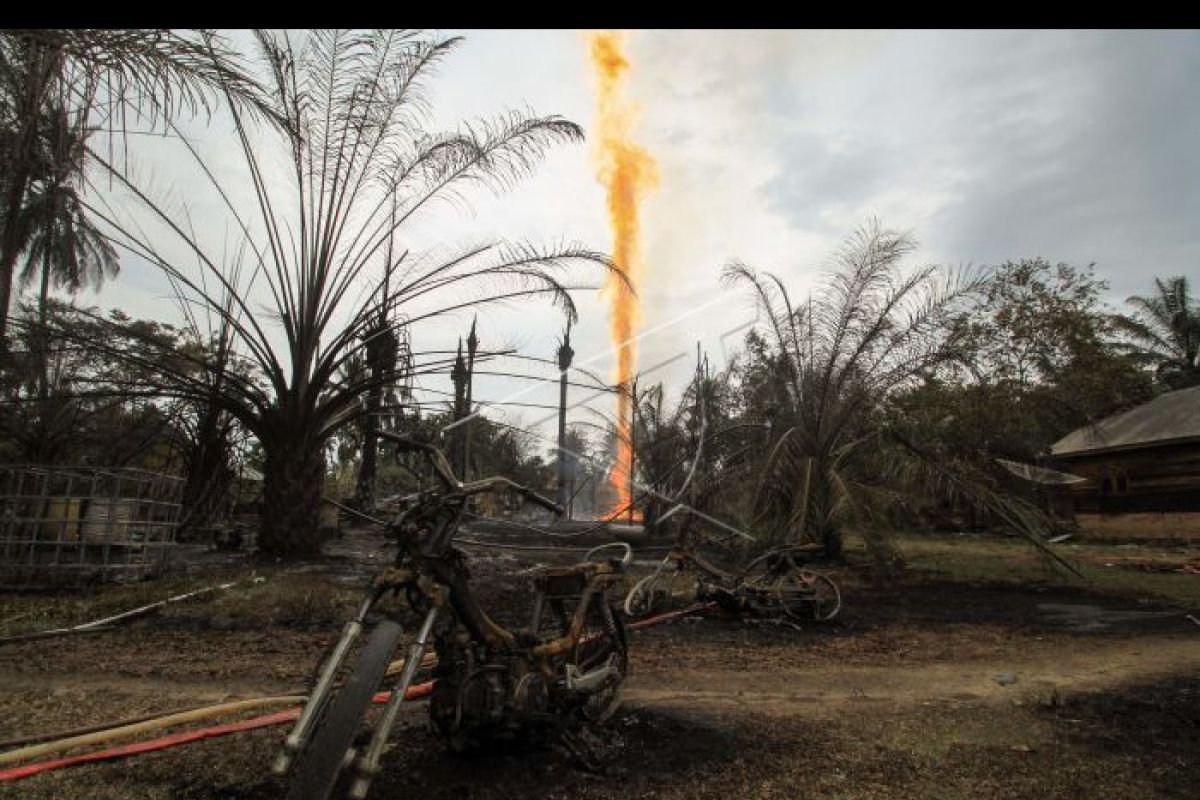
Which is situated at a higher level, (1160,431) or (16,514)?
(1160,431)

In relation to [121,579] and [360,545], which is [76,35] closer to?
[121,579]

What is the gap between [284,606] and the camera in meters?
7.10

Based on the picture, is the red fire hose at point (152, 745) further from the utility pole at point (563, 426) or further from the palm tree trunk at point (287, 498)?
the palm tree trunk at point (287, 498)

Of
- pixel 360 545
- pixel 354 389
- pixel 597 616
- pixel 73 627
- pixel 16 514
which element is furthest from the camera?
pixel 360 545

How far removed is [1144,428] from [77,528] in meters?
29.6

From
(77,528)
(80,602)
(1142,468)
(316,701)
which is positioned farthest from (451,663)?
(1142,468)

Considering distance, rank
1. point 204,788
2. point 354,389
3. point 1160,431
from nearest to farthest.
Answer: point 204,788 < point 354,389 < point 1160,431

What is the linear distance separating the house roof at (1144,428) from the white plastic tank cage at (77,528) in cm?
2687

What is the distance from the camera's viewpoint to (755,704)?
463 cm
